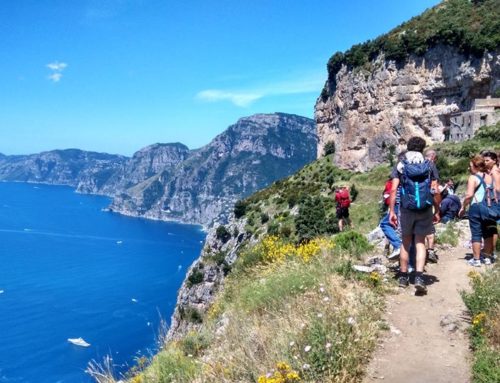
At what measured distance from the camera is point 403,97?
63281 millimetres

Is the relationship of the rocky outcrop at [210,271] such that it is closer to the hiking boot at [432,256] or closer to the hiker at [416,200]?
the hiking boot at [432,256]

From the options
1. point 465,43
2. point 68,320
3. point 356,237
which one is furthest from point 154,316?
point 356,237

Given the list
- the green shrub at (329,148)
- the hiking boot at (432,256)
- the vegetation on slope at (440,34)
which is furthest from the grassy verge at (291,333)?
the green shrub at (329,148)

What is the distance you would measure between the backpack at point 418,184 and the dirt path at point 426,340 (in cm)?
137

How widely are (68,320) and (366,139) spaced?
70.3 metres

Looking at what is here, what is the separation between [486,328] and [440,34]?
210ft

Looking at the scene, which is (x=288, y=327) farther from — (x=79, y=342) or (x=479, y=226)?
(x=79, y=342)

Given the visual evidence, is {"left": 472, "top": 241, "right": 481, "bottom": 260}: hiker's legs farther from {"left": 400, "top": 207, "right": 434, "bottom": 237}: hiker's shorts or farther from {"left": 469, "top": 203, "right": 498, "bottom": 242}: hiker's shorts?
{"left": 400, "top": 207, "right": 434, "bottom": 237}: hiker's shorts

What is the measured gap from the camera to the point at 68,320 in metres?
91.2

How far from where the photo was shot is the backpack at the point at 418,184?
647cm

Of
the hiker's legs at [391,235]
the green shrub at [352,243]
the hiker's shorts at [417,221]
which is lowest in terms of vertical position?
the green shrub at [352,243]

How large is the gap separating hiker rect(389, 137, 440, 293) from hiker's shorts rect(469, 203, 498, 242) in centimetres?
191

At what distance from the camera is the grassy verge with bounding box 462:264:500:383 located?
4.05m

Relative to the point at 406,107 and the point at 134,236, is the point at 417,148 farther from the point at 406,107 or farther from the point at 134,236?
the point at 134,236
